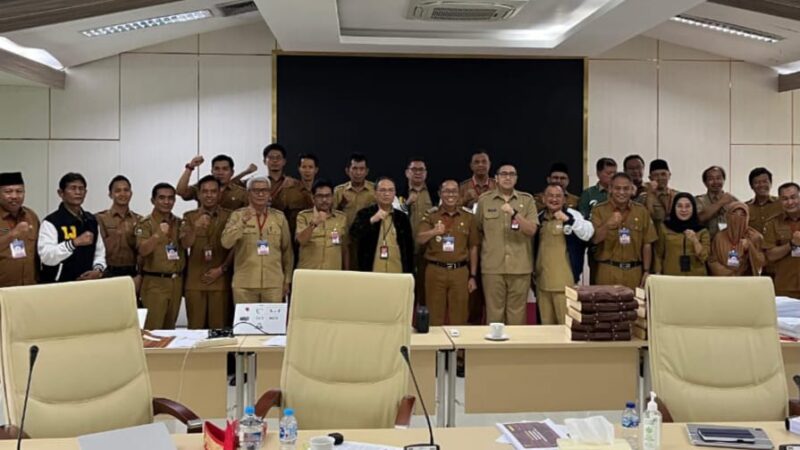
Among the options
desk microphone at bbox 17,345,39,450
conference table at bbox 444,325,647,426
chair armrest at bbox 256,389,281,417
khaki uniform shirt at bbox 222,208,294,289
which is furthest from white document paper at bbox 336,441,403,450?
khaki uniform shirt at bbox 222,208,294,289

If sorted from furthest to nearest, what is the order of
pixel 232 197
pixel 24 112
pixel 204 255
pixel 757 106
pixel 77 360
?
pixel 757 106
pixel 24 112
pixel 232 197
pixel 204 255
pixel 77 360

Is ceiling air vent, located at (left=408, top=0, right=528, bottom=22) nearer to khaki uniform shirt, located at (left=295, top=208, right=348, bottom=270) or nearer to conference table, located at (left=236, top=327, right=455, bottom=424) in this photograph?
khaki uniform shirt, located at (left=295, top=208, right=348, bottom=270)

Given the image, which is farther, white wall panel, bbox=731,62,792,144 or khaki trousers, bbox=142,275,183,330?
white wall panel, bbox=731,62,792,144

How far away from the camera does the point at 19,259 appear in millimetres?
4922

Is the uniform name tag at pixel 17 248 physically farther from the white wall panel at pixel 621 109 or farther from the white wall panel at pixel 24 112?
the white wall panel at pixel 621 109

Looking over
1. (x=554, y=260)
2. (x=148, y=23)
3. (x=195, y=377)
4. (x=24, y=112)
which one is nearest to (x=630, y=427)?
(x=195, y=377)

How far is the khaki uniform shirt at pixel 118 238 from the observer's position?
5461 millimetres

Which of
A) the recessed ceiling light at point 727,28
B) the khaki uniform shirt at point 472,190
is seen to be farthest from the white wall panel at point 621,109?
the khaki uniform shirt at point 472,190

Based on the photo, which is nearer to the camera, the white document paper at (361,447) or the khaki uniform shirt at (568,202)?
the white document paper at (361,447)

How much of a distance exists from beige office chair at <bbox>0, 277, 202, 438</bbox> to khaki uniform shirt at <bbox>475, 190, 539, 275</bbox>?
11.3 ft

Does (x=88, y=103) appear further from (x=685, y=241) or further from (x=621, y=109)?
(x=685, y=241)

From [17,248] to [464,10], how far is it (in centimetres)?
410

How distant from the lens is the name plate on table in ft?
12.8

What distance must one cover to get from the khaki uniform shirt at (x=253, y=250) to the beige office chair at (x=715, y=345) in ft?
10.9
